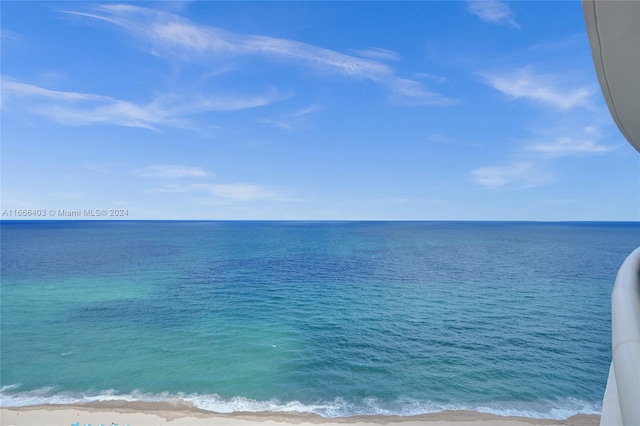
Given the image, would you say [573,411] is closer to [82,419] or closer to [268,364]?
[268,364]

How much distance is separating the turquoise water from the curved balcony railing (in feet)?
48.8

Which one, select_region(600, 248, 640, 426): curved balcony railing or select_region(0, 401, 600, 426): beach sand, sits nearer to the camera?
select_region(600, 248, 640, 426): curved balcony railing

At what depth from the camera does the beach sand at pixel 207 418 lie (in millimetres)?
14331

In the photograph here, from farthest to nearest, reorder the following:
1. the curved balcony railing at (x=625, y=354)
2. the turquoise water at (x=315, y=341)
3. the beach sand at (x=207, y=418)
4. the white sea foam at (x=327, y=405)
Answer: the turquoise water at (x=315, y=341), the white sea foam at (x=327, y=405), the beach sand at (x=207, y=418), the curved balcony railing at (x=625, y=354)

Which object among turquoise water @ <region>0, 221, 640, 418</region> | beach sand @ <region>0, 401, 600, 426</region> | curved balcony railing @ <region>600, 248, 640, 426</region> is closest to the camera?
curved balcony railing @ <region>600, 248, 640, 426</region>

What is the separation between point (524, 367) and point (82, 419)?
22404 millimetres

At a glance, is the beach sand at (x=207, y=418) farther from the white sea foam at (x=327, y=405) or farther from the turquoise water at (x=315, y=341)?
the turquoise water at (x=315, y=341)

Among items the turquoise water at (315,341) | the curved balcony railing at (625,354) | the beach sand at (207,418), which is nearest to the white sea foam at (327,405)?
the turquoise water at (315,341)

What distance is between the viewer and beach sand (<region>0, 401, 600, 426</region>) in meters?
14.3

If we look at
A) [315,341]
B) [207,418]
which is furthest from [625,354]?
[315,341]

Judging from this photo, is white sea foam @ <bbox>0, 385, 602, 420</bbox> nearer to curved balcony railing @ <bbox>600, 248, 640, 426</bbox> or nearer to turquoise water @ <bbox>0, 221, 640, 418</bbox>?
turquoise water @ <bbox>0, 221, 640, 418</bbox>

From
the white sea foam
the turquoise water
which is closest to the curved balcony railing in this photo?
the white sea foam

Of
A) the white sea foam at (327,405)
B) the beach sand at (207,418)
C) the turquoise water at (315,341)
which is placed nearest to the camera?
the beach sand at (207,418)

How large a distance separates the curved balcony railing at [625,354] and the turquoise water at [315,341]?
14.9 m
